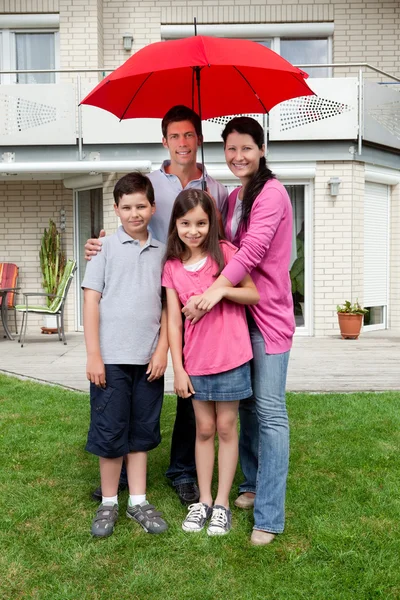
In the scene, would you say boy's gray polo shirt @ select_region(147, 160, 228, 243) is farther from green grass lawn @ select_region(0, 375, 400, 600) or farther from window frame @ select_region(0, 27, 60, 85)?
window frame @ select_region(0, 27, 60, 85)

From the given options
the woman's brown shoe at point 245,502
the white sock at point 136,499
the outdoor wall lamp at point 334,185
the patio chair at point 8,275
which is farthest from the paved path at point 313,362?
the white sock at point 136,499

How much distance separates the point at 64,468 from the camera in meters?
4.00

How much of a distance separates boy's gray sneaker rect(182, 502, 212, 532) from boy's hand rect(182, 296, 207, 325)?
91cm

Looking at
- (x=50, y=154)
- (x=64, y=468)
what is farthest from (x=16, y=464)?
(x=50, y=154)

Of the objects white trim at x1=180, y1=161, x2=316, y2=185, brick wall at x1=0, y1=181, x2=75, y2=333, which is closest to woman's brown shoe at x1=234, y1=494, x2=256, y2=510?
white trim at x1=180, y1=161, x2=316, y2=185

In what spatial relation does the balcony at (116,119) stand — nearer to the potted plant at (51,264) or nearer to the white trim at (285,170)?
the white trim at (285,170)

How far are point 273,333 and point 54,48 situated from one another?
1005cm

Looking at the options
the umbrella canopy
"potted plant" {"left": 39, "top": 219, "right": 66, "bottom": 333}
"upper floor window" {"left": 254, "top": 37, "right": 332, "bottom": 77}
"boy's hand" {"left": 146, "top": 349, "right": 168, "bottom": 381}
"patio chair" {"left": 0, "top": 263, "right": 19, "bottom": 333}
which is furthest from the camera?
"upper floor window" {"left": 254, "top": 37, "right": 332, "bottom": 77}

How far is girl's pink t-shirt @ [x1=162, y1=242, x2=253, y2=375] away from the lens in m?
2.93

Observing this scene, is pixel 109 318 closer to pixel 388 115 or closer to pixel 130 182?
pixel 130 182

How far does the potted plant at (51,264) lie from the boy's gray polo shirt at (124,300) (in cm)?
812

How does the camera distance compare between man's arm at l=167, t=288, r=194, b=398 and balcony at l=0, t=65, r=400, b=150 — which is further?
balcony at l=0, t=65, r=400, b=150

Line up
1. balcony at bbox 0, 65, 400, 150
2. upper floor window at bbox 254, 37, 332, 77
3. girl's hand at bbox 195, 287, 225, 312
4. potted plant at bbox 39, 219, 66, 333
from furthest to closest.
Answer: upper floor window at bbox 254, 37, 332, 77
potted plant at bbox 39, 219, 66, 333
balcony at bbox 0, 65, 400, 150
girl's hand at bbox 195, 287, 225, 312

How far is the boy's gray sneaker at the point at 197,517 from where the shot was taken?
306 centimetres
